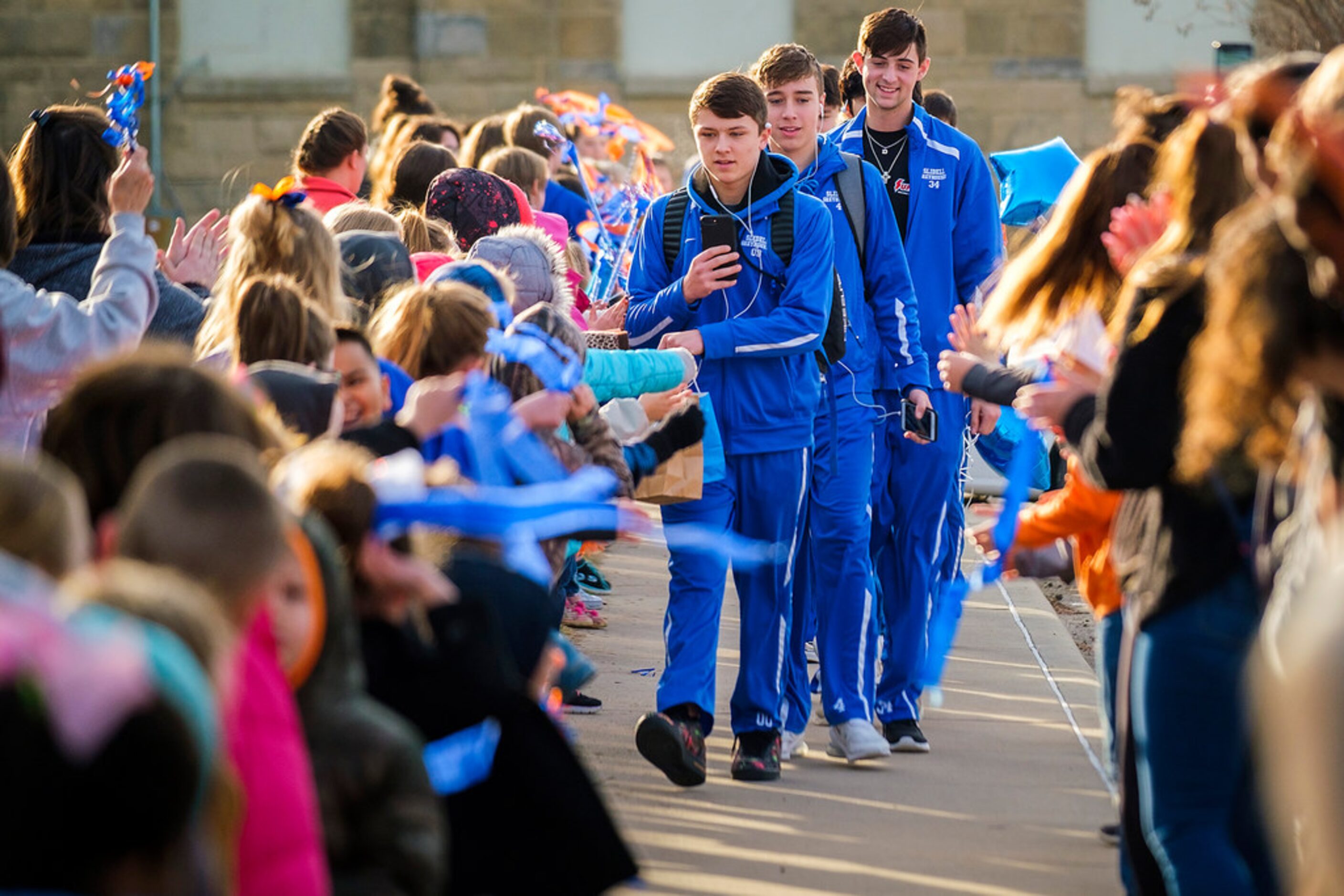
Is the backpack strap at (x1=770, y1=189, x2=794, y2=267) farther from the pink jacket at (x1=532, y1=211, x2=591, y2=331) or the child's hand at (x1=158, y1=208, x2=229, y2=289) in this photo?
the child's hand at (x1=158, y1=208, x2=229, y2=289)

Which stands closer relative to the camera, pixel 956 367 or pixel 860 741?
pixel 956 367

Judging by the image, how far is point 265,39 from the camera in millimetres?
19938

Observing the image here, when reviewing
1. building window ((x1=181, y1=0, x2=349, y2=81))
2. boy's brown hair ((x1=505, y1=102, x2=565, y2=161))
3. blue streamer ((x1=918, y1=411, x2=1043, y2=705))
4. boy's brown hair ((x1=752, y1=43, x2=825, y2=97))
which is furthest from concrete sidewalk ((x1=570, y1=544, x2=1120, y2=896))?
building window ((x1=181, y1=0, x2=349, y2=81))

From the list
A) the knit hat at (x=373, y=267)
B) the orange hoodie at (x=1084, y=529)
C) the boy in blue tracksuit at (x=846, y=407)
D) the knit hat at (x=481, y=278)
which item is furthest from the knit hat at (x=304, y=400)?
the boy in blue tracksuit at (x=846, y=407)

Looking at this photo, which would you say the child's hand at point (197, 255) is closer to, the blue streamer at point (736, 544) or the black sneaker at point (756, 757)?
the blue streamer at point (736, 544)

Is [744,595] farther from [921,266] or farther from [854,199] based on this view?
[921,266]

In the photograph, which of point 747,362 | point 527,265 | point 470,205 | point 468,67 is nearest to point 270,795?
point 527,265

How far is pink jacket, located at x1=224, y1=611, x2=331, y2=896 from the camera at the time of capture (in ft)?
7.39

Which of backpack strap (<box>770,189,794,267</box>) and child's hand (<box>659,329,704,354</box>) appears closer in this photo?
child's hand (<box>659,329,704,354</box>)

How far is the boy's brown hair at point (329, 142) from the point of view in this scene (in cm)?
675

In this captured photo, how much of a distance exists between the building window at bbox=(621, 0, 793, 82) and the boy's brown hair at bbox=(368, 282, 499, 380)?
15655 mm

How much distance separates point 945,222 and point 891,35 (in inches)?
29.1

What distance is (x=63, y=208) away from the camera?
200 inches

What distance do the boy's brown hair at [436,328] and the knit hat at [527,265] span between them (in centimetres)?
109
